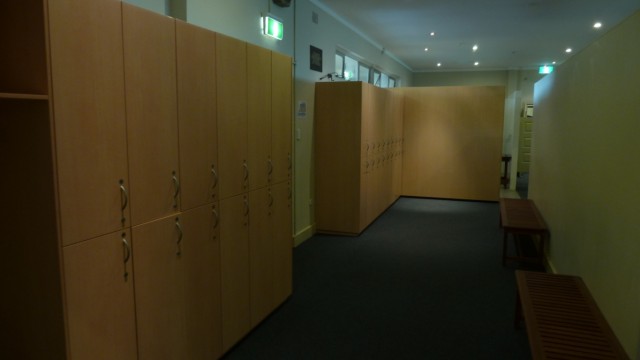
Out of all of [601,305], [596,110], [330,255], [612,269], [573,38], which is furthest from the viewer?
[573,38]

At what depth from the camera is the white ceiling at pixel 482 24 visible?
232 inches

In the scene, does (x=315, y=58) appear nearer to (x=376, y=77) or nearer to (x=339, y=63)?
(x=339, y=63)

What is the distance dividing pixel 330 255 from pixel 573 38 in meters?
6.49

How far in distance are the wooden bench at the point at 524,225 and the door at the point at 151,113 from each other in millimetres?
3558

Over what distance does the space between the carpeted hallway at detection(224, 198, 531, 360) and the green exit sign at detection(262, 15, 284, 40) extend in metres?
2.42

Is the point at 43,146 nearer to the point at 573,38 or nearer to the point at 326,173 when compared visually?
the point at 326,173

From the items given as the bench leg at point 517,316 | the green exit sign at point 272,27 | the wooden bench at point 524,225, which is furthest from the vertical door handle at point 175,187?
the wooden bench at point 524,225

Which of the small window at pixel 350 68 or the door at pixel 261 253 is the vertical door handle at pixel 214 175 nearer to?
the door at pixel 261 253

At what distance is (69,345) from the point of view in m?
1.79

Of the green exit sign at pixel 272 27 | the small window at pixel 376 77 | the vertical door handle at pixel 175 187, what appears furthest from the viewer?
the small window at pixel 376 77

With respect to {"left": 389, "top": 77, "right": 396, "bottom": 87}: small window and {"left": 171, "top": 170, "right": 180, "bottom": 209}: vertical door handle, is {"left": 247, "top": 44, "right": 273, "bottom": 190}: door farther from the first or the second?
{"left": 389, "top": 77, "right": 396, "bottom": 87}: small window

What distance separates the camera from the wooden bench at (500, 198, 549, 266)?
4.58 meters

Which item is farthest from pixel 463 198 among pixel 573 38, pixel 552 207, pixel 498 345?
pixel 498 345

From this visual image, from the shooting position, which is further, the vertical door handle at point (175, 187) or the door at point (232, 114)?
the door at point (232, 114)
